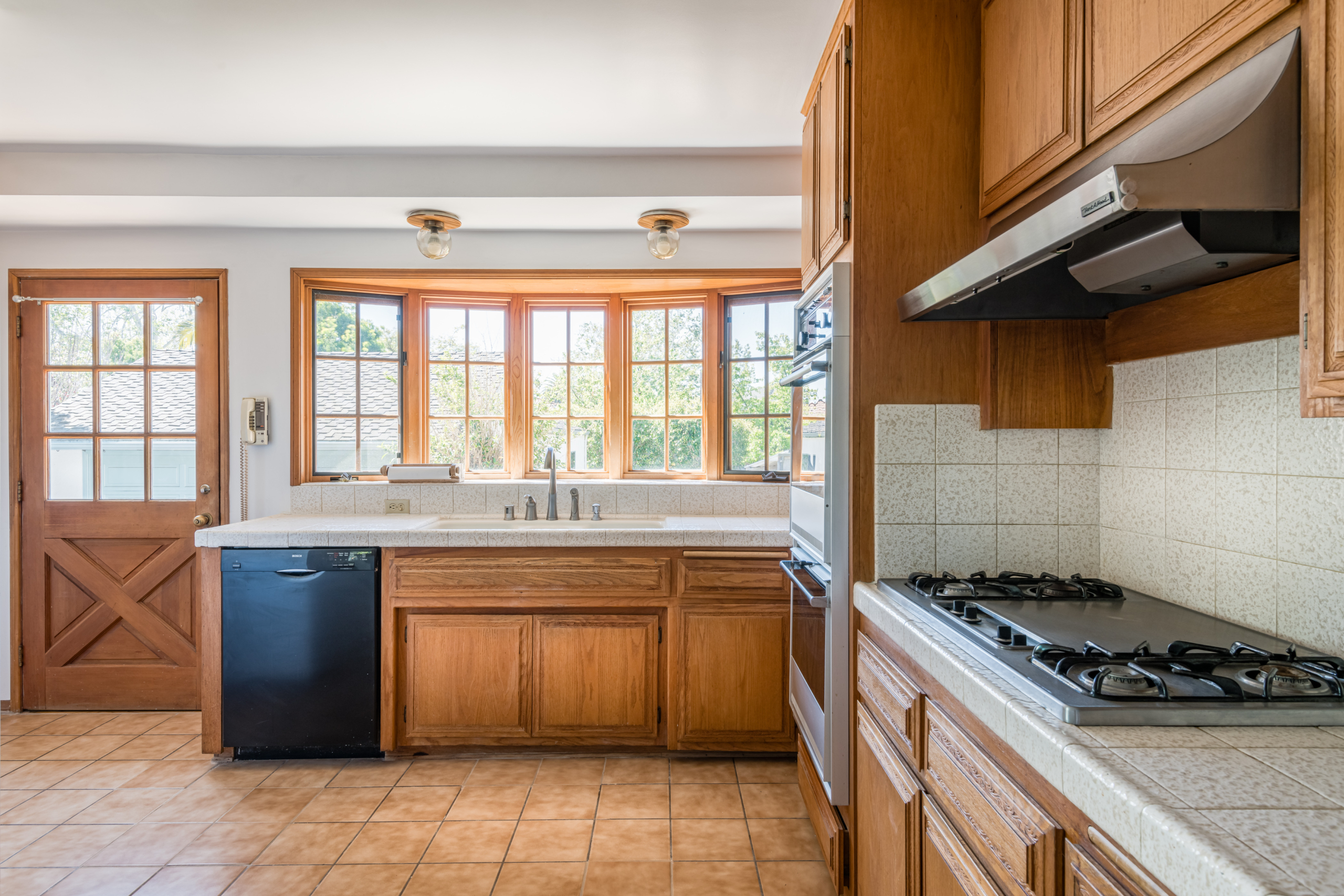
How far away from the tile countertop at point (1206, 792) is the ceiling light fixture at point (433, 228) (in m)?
2.77

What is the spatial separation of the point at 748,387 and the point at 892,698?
213 cm

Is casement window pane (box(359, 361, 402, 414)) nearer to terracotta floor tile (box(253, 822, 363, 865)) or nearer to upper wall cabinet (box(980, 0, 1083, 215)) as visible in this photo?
A: terracotta floor tile (box(253, 822, 363, 865))

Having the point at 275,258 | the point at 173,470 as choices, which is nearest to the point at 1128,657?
the point at 275,258

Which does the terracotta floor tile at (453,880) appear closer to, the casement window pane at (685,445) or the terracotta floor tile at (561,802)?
the terracotta floor tile at (561,802)

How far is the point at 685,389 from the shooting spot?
11.8ft

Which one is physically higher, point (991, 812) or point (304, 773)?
point (991, 812)

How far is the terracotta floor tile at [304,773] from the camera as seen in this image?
2660 millimetres

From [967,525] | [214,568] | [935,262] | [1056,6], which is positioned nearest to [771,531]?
[967,525]

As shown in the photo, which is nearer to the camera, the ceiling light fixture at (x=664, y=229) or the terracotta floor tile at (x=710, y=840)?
the terracotta floor tile at (x=710, y=840)

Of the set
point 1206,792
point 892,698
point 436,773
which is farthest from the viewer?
point 436,773

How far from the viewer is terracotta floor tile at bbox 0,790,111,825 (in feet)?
7.84

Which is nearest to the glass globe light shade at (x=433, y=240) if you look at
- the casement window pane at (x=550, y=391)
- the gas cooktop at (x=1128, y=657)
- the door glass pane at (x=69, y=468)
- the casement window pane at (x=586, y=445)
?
the casement window pane at (x=550, y=391)

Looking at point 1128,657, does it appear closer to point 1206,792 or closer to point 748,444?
point 1206,792

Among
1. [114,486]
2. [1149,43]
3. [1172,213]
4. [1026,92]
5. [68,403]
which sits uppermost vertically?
[1026,92]
